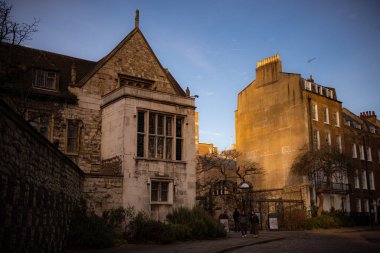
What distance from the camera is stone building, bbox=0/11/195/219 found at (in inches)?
866

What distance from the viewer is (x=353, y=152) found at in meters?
47.3

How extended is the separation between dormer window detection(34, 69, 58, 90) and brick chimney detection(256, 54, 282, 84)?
2663 centimetres

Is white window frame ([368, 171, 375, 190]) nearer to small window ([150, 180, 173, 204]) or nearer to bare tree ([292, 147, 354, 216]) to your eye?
bare tree ([292, 147, 354, 216])

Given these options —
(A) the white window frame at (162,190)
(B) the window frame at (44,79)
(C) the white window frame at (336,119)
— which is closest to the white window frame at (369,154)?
(C) the white window frame at (336,119)

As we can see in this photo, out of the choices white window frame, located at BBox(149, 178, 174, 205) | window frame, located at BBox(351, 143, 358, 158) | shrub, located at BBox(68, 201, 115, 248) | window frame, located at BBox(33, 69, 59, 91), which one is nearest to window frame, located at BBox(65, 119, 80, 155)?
window frame, located at BBox(33, 69, 59, 91)

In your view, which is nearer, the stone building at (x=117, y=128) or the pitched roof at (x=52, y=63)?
the stone building at (x=117, y=128)

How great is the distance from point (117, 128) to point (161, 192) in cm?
436

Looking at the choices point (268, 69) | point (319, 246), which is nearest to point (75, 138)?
point (319, 246)

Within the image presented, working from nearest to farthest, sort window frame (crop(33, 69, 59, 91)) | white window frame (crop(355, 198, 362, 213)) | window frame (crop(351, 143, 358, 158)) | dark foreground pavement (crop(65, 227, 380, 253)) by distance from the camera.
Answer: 1. dark foreground pavement (crop(65, 227, 380, 253))
2. window frame (crop(33, 69, 59, 91))
3. white window frame (crop(355, 198, 362, 213))
4. window frame (crop(351, 143, 358, 158))

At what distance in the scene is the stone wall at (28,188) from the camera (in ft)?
24.8

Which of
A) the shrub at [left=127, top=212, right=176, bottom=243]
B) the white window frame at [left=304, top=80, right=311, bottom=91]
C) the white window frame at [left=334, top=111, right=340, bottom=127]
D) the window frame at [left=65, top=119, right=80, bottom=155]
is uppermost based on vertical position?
the white window frame at [left=304, top=80, right=311, bottom=91]

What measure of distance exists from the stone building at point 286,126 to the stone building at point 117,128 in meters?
18.3

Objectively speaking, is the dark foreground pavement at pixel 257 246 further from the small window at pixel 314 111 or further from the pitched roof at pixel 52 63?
the small window at pixel 314 111

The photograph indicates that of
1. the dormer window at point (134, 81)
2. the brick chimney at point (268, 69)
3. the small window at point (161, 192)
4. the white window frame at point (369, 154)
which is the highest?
the brick chimney at point (268, 69)
